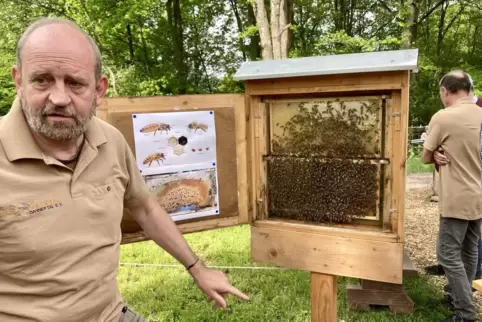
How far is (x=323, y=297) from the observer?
94.5 inches

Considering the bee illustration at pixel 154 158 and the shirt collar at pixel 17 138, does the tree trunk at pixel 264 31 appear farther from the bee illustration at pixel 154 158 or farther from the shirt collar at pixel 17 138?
the shirt collar at pixel 17 138

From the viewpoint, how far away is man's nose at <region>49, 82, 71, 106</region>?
4.83 ft

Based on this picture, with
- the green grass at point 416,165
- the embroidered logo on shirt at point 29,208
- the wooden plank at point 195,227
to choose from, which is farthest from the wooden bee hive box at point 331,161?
the green grass at point 416,165

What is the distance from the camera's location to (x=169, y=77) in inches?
618

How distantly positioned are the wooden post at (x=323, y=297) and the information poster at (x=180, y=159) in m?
0.76

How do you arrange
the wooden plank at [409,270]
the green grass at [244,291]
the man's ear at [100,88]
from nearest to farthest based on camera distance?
the man's ear at [100,88], the green grass at [244,291], the wooden plank at [409,270]

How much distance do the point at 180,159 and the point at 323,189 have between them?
2.86 feet

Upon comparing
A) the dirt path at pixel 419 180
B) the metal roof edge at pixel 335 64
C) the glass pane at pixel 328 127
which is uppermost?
the metal roof edge at pixel 335 64

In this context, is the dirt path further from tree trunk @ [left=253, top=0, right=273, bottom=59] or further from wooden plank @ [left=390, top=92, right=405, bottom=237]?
wooden plank @ [left=390, top=92, right=405, bottom=237]

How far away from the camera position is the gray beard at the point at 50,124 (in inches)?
57.9

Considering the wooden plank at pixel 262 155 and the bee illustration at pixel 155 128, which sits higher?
the bee illustration at pixel 155 128

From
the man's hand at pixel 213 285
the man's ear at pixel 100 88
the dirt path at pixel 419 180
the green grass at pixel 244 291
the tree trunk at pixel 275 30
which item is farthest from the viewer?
the dirt path at pixel 419 180

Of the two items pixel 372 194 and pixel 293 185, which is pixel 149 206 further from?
pixel 372 194

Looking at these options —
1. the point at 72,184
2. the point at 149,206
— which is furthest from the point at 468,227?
the point at 72,184
